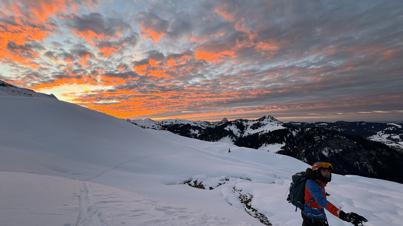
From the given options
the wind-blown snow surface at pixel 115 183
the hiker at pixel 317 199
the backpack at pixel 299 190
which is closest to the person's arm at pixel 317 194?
the hiker at pixel 317 199

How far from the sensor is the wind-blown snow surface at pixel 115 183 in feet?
35.5

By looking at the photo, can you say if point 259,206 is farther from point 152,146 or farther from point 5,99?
point 5,99

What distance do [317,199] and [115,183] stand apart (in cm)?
1987

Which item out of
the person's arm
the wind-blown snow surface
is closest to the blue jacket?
the person's arm

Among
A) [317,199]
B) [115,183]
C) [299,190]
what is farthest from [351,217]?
[115,183]

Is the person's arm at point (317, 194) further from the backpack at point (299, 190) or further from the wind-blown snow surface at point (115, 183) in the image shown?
Result: the wind-blown snow surface at point (115, 183)

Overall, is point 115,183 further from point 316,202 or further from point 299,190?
point 316,202

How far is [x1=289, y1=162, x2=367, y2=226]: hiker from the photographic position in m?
5.69

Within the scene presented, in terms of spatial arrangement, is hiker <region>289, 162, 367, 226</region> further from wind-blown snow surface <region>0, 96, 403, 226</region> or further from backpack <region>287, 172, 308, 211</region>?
wind-blown snow surface <region>0, 96, 403, 226</region>

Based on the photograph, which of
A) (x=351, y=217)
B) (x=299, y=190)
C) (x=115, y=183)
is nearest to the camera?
(x=351, y=217)

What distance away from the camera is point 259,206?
1662 cm

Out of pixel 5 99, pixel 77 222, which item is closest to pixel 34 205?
pixel 77 222

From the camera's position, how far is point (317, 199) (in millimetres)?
6105

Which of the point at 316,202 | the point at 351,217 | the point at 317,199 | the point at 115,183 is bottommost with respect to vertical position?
the point at 115,183
